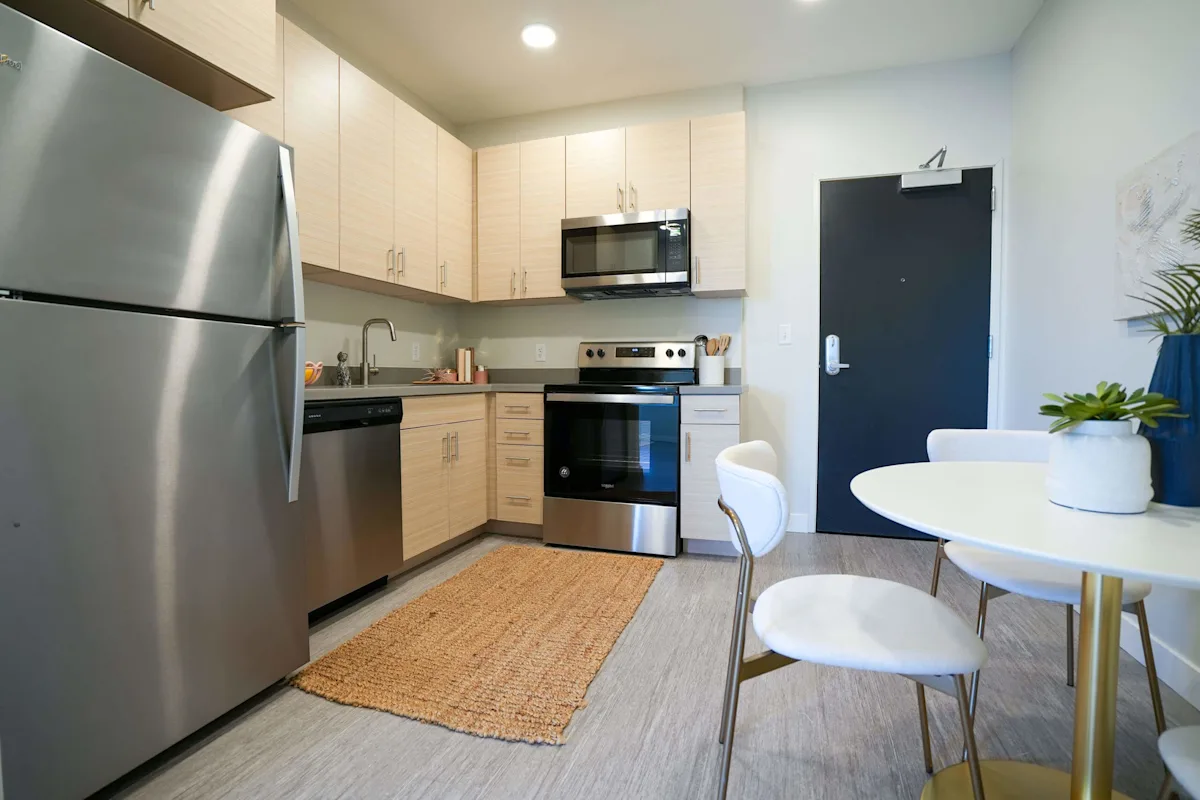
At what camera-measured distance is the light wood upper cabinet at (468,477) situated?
2.77 m

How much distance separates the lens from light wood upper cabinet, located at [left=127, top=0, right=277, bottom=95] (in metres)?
1.43

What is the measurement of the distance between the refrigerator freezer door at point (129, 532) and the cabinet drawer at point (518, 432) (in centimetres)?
155

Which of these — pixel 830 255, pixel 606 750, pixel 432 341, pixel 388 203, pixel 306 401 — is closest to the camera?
pixel 606 750

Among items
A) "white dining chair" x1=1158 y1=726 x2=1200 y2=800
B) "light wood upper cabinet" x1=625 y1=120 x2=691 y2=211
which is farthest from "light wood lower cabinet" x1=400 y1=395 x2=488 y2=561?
"white dining chair" x1=1158 y1=726 x2=1200 y2=800

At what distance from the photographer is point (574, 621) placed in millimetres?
2037

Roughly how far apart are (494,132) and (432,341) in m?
1.50

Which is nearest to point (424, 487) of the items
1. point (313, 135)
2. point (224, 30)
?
point (313, 135)

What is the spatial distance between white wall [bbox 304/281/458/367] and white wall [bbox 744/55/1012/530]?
200cm

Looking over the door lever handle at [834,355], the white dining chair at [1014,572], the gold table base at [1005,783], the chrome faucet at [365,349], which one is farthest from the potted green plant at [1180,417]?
the chrome faucet at [365,349]

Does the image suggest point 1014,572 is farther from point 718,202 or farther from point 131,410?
point 718,202

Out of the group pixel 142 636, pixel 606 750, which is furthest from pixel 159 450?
pixel 606 750

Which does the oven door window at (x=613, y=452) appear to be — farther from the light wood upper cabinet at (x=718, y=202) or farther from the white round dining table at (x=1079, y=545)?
the white round dining table at (x=1079, y=545)

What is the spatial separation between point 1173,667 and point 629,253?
2.64 metres

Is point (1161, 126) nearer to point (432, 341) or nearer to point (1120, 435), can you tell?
point (1120, 435)
